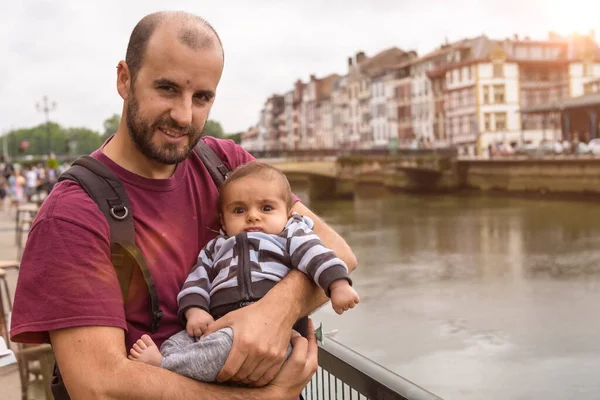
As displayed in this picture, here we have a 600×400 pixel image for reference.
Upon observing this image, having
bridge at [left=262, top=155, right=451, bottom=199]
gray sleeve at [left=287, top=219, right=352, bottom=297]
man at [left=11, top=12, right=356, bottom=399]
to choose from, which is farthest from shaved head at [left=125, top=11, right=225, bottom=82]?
bridge at [left=262, top=155, right=451, bottom=199]

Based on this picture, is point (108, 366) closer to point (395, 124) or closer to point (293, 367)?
point (293, 367)

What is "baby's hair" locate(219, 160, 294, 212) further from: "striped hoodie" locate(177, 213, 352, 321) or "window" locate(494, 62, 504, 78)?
"window" locate(494, 62, 504, 78)

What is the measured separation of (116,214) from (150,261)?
0.14 metres

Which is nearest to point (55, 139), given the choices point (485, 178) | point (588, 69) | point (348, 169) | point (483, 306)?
point (348, 169)

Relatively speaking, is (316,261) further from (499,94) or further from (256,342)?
(499,94)

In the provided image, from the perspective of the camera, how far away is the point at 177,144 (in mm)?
1626

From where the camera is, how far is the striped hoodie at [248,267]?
1.66 meters

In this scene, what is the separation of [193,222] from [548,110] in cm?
4580

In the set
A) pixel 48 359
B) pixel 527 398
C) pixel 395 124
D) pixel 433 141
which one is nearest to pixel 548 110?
pixel 433 141

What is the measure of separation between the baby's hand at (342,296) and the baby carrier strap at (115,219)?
363 millimetres

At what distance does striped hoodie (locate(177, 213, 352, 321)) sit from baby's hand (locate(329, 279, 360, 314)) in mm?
15

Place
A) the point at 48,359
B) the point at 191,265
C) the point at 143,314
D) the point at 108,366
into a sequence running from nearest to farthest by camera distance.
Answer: the point at 108,366 → the point at 143,314 → the point at 191,265 → the point at 48,359

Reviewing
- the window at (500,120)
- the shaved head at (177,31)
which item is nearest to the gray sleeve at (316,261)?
the shaved head at (177,31)

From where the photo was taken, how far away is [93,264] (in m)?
1.45
